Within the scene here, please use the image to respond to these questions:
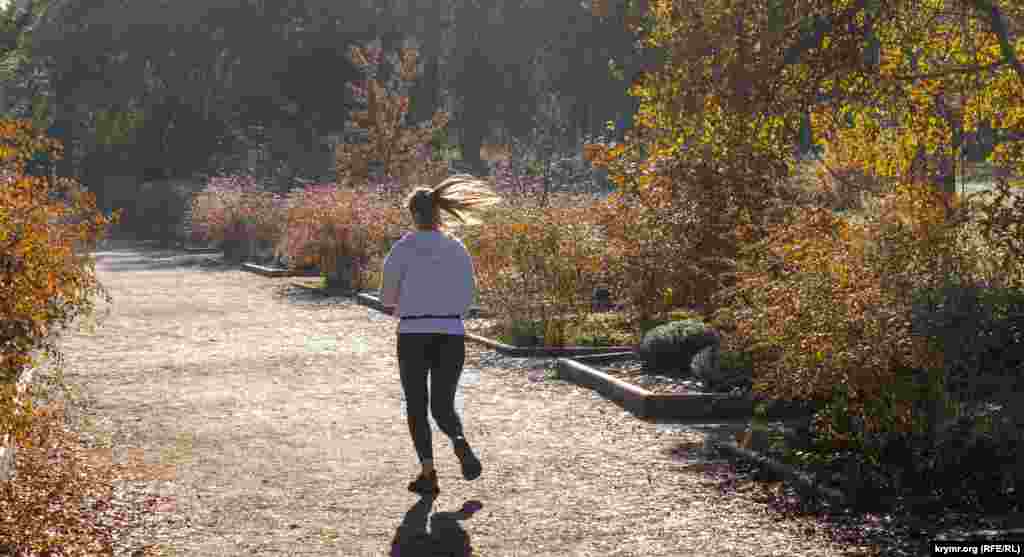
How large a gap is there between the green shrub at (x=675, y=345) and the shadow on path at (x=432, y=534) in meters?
5.27

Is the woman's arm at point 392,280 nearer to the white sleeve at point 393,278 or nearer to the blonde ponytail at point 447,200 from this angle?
the white sleeve at point 393,278

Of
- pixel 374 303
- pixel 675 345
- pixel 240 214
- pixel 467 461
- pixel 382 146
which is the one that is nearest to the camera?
pixel 467 461

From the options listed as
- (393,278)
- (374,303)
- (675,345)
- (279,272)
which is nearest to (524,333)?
(675,345)

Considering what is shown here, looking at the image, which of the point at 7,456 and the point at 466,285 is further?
the point at 466,285

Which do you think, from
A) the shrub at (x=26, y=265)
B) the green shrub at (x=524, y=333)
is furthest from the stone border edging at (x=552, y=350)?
the shrub at (x=26, y=265)

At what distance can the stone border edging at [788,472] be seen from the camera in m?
7.51

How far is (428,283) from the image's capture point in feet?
25.6

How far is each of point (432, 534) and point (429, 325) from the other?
4.69 ft

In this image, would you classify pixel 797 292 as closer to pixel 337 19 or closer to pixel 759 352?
pixel 759 352

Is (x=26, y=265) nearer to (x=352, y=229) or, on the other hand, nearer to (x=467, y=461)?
(x=467, y=461)

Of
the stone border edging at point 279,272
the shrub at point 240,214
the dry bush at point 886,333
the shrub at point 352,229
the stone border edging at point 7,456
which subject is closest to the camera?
the stone border edging at point 7,456

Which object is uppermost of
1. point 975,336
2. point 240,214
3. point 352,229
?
point 240,214

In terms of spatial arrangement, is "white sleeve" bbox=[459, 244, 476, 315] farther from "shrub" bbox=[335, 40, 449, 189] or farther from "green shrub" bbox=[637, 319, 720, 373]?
"shrub" bbox=[335, 40, 449, 189]

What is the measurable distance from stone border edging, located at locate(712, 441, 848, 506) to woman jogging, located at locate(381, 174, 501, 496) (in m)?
2.01
